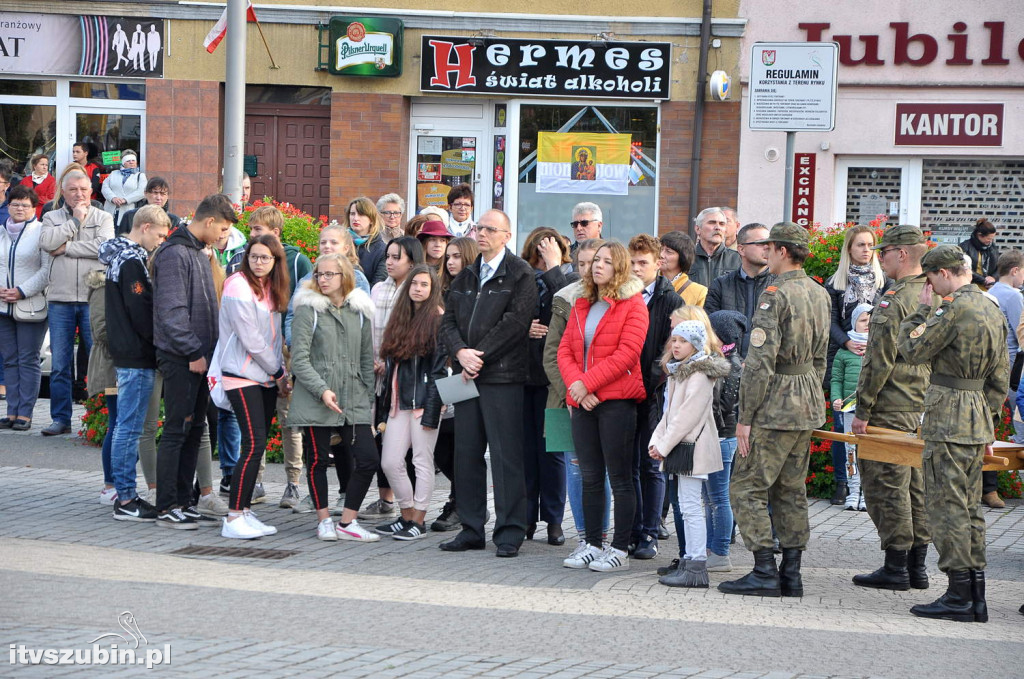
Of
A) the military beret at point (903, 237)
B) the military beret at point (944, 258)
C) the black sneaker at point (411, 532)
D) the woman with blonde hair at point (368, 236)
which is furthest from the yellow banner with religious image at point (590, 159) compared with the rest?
the military beret at point (944, 258)

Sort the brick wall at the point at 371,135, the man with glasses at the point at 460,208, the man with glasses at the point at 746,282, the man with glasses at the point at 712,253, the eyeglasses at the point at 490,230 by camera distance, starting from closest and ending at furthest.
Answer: the eyeglasses at the point at 490,230 < the man with glasses at the point at 746,282 < the man with glasses at the point at 712,253 < the man with glasses at the point at 460,208 < the brick wall at the point at 371,135

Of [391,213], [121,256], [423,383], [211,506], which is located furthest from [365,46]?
[423,383]

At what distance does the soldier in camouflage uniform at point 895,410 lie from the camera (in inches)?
304

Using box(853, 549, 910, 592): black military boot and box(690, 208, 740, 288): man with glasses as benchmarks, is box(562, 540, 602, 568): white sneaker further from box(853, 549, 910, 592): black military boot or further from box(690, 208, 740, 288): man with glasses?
box(690, 208, 740, 288): man with glasses

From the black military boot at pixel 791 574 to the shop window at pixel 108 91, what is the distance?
1348 cm

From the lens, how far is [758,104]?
11453 millimetres

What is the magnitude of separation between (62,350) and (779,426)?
289 inches

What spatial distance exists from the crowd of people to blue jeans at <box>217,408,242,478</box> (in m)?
0.02

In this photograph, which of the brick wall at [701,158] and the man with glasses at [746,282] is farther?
the brick wall at [701,158]

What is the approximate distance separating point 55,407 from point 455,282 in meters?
5.38

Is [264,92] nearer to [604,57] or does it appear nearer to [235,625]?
[604,57]

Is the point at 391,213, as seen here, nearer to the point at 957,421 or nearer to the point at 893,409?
the point at 893,409

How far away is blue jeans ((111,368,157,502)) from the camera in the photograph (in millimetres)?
8953

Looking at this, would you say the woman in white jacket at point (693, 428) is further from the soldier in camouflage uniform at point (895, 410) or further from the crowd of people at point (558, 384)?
the soldier in camouflage uniform at point (895, 410)
